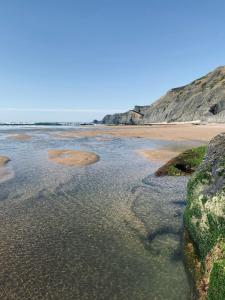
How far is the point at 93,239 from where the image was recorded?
875 centimetres

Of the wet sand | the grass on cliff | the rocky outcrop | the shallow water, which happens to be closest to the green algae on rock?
the shallow water

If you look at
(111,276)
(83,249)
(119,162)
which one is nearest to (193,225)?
(111,276)

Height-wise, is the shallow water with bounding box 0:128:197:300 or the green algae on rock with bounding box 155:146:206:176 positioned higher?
the green algae on rock with bounding box 155:146:206:176

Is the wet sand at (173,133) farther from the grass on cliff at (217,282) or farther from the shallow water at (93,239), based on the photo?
A: the grass on cliff at (217,282)

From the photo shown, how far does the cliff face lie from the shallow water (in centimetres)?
7411

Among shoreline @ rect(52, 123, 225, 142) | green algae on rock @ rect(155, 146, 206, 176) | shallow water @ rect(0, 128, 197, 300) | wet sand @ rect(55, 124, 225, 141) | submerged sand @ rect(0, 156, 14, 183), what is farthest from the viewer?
wet sand @ rect(55, 124, 225, 141)

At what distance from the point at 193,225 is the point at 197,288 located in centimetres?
168

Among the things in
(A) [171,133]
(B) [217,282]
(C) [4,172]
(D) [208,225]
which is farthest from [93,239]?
(A) [171,133]

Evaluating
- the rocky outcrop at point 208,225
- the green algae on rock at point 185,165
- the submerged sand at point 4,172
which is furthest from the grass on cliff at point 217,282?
the submerged sand at point 4,172

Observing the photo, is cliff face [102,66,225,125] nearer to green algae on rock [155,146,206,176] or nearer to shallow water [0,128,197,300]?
green algae on rock [155,146,206,176]

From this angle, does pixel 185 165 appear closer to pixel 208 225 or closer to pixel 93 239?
pixel 93 239

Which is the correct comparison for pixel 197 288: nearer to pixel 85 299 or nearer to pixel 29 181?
pixel 85 299

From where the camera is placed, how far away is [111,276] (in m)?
6.82

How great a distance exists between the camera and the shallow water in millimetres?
6453
